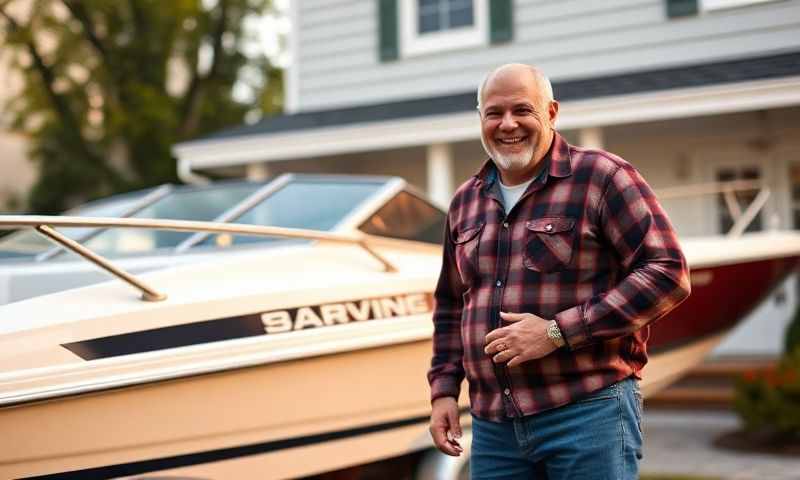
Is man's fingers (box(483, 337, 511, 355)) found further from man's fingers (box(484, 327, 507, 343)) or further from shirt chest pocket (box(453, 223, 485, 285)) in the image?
shirt chest pocket (box(453, 223, 485, 285))

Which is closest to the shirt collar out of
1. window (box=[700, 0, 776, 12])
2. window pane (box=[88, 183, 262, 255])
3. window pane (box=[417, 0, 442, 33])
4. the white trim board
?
window pane (box=[88, 183, 262, 255])

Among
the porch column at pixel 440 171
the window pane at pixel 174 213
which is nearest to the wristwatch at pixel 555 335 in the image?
the window pane at pixel 174 213

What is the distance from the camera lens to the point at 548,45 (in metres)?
8.10

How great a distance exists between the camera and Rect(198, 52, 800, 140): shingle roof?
22.0 feet

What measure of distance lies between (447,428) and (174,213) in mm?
2467

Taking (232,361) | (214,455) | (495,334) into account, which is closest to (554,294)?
(495,334)

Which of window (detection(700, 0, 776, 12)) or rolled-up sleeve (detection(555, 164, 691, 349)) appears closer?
rolled-up sleeve (detection(555, 164, 691, 349))

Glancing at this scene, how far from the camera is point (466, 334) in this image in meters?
2.22

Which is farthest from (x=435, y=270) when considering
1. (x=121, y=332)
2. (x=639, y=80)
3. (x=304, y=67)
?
(x=304, y=67)

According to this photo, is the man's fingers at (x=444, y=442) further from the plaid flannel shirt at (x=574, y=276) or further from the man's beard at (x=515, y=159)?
the man's beard at (x=515, y=159)

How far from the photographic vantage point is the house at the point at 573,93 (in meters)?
7.00

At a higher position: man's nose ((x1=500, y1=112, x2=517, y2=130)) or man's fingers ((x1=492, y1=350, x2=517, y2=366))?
man's nose ((x1=500, y1=112, x2=517, y2=130))

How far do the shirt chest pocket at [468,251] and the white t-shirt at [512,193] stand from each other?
83 millimetres

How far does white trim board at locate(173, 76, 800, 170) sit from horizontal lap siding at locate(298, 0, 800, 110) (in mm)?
1079
